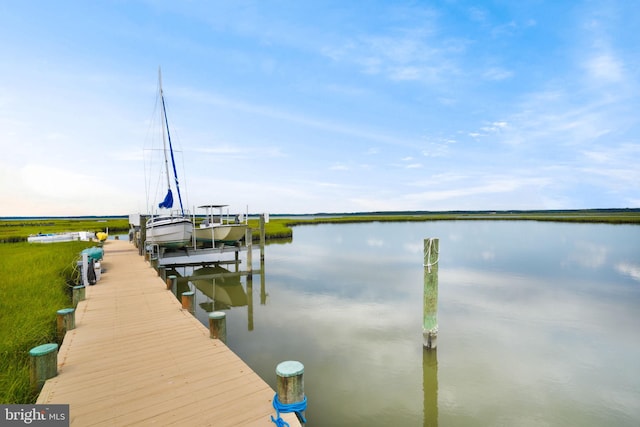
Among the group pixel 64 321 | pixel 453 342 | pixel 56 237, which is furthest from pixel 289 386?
pixel 56 237

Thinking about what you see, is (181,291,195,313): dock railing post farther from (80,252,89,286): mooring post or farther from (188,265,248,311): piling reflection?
(188,265,248,311): piling reflection

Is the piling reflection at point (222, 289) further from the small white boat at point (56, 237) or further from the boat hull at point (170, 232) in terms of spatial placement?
the small white boat at point (56, 237)

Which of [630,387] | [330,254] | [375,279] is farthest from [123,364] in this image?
[330,254]

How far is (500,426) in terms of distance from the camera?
21.4 feet

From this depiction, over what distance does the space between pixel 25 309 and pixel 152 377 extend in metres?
6.74

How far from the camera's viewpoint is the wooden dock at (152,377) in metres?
4.47

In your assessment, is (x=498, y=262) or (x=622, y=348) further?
(x=498, y=262)

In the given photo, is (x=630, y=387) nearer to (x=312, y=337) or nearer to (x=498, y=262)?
(x=312, y=337)

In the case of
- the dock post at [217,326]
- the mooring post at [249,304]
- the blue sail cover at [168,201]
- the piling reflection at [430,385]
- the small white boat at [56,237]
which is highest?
the blue sail cover at [168,201]

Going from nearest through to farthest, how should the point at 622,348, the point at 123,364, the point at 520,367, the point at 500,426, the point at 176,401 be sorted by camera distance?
the point at 176,401
the point at 123,364
the point at 500,426
the point at 520,367
the point at 622,348

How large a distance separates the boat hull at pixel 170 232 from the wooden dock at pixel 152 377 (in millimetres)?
11775

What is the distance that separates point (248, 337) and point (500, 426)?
27.3 ft

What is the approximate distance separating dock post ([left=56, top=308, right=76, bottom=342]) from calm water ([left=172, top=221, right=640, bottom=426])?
474cm

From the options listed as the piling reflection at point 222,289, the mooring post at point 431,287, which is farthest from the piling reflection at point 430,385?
the piling reflection at point 222,289
